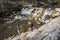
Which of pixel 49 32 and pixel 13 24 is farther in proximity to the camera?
pixel 13 24

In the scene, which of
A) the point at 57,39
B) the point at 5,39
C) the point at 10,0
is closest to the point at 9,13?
the point at 10,0

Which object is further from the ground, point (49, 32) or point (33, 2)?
point (49, 32)

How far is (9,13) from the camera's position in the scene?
5844cm

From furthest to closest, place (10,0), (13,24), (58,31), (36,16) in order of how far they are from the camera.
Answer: (10,0) < (36,16) < (13,24) < (58,31)

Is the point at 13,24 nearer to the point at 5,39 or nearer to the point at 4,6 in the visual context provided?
the point at 5,39

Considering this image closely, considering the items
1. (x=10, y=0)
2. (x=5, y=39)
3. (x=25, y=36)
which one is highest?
(x=25, y=36)

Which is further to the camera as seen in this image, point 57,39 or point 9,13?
point 9,13

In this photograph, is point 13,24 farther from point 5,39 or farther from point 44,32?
point 44,32

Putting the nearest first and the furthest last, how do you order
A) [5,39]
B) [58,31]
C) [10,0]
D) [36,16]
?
[58,31] < [5,39] < [36,16] < [10,0]

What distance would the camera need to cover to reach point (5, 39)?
34.2m

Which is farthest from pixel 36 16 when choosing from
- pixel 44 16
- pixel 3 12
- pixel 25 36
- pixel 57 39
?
pixel 57 39

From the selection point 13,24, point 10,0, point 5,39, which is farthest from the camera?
point 10,0

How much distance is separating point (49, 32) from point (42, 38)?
1.73 metres

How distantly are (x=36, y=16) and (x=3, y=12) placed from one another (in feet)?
40.4
